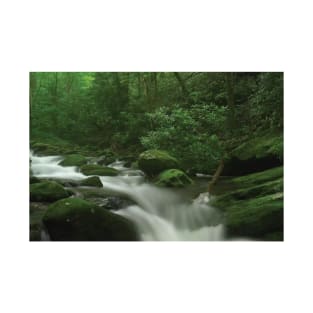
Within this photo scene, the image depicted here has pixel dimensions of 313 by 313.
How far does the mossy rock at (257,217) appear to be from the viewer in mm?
4402

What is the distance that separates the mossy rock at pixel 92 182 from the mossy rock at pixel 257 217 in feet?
5.43

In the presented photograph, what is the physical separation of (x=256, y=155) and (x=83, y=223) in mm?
2287

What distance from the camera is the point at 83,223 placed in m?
4.31

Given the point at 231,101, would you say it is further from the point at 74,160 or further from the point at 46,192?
the point at 46,192

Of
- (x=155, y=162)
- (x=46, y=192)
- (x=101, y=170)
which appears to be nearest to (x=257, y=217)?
(x=155, y=162)

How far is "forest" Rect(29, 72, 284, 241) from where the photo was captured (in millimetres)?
4430

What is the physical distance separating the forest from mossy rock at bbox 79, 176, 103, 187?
1 centimetres

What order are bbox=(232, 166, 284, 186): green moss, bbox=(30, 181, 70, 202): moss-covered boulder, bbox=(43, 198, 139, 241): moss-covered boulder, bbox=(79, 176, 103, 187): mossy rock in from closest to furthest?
1. bbox=(43, 198, 139, 241): moss-covered boulder
2. bbox=(30, 181, 70, 202): moss-covered boulder
3. bbox=(232, 166, 284, 186): green moss
4. bbox=(79, 176, 103, 187): mossy rock

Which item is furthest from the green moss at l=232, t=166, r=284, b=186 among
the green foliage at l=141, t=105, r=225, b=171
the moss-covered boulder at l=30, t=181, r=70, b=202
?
the moss-covered boulder at l=30, t=181, r=70, b=202

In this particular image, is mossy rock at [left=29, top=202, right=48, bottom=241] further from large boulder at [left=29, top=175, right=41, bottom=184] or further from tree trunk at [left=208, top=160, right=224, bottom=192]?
tree trunk at [left=208, top=160, right=224, bottom=192]

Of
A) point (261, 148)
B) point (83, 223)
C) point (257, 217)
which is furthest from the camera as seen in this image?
point (261, 148)

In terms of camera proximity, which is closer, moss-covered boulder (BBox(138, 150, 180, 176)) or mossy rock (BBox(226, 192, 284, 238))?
mossy rock (BBox(226, 192, 284, 238))


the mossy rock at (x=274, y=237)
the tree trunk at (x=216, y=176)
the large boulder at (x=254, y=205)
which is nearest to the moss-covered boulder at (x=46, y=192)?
→ the tree trunk at (x=216, y=176)
